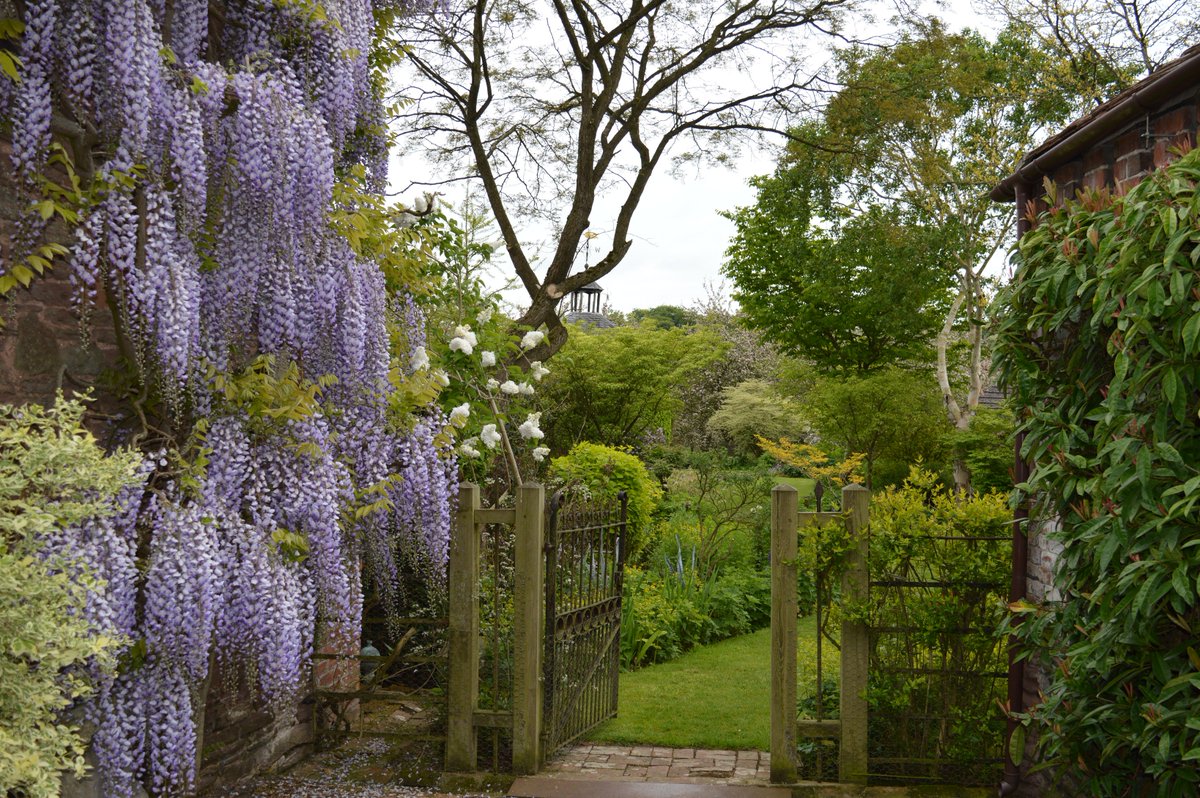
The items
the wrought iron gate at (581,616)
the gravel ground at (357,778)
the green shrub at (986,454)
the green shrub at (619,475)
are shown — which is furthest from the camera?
the green shrub at (986,454)

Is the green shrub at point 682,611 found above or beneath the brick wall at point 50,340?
beneath

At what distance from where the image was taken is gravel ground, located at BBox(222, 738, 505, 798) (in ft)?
15.9

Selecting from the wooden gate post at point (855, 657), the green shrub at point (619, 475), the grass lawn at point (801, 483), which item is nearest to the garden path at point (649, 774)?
the wooden gate post at point (855, 657)

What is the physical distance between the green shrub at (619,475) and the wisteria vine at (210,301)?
4.80 meters

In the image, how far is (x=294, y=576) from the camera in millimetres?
3791

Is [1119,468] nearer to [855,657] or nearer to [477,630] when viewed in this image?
[855,657]

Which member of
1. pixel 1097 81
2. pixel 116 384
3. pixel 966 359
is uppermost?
pixel 1097 81

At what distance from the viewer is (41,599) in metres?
2.60

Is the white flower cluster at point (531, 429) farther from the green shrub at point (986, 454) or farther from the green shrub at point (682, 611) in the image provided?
the green shrub at point (986, 454)

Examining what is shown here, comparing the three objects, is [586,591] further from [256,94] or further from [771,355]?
[771,355]

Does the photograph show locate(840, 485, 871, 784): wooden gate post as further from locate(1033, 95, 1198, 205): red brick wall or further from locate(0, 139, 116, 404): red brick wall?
locate(0, 139, 116, 404): red brick wall

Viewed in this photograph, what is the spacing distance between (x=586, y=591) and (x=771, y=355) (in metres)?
19.2

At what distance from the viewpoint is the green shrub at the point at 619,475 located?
908 centimetres

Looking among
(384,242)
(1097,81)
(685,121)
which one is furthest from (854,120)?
(384,242)
